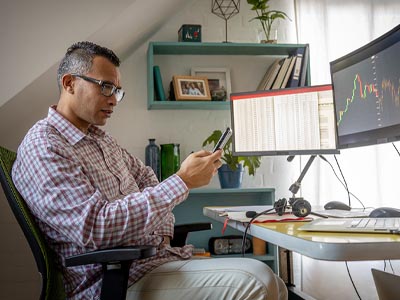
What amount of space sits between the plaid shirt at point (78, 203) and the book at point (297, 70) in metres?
1.70

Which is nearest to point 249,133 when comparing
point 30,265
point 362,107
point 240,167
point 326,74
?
point 362,107

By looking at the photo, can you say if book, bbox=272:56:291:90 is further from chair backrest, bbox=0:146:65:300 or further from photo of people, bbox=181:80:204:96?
chair backrest, bbox=0:146:65:300

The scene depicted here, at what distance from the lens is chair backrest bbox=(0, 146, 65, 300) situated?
3.95 feet

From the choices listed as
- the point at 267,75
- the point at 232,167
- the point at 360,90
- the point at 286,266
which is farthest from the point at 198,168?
the point at 267,75

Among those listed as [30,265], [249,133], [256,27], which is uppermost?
[256,27]

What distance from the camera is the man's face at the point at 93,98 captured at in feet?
5.17

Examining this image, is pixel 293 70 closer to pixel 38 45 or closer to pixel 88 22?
pixel 88 22

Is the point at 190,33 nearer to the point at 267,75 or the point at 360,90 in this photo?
the point at 267,75

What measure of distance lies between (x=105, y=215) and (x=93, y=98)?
0.50m

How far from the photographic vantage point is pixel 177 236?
177cm

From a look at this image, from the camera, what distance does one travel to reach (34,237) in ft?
3.94

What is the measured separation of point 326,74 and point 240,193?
3.02ft

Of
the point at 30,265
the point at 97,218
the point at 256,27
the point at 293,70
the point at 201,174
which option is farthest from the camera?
the point at 256,27

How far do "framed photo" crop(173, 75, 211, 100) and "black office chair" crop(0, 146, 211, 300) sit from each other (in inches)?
59.5
